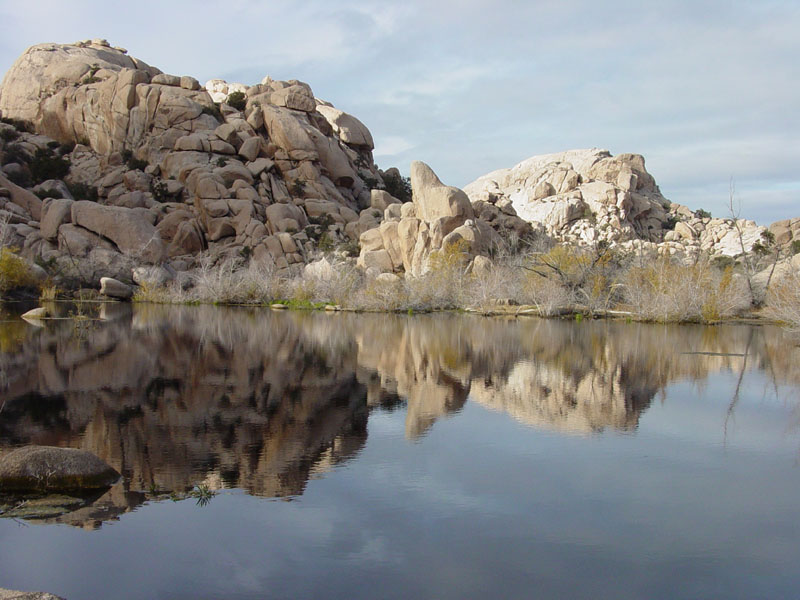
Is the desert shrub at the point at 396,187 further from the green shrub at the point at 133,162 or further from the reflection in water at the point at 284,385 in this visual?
the reflection in water at the point at 284,385

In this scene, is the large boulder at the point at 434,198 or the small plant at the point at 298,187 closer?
the large boulder at the point at 434,198

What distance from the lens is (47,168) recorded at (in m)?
66.6

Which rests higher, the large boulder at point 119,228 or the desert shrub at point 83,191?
the desert shrub at point 83,191

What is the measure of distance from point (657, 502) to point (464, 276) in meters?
36.2

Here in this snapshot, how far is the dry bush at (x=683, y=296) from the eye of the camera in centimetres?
3262

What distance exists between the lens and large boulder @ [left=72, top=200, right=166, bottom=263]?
179 ft

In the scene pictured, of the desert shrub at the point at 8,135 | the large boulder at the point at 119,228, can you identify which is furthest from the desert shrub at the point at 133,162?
the desert shrub at the point at 8,135

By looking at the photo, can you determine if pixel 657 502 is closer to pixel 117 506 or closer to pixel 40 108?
pixel 117 506

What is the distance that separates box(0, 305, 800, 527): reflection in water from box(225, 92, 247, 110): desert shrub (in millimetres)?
49238

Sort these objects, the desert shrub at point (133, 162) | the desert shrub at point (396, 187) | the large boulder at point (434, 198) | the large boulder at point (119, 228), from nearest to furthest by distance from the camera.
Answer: the large boulder at point (434, 198), the large boulder at point (119, 228), the desert shrub at point (133, 162), the desert shrub at point (396, 187)

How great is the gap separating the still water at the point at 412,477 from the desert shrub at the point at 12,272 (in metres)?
25.4

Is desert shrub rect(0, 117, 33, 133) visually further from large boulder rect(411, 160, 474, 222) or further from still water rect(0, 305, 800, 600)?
still water rect(0, 305, 800, 600)

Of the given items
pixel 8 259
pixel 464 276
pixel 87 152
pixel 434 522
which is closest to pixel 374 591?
pixel 434 522

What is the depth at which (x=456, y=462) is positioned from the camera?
9031mm
